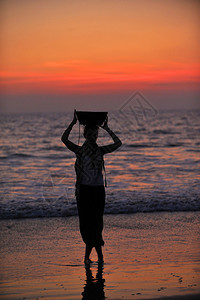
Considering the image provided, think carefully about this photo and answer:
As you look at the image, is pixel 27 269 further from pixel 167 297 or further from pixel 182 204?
pixel 182 204

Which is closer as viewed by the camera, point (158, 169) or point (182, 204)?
point (182, 204)

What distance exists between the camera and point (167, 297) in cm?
439

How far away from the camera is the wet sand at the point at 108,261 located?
4645 mm

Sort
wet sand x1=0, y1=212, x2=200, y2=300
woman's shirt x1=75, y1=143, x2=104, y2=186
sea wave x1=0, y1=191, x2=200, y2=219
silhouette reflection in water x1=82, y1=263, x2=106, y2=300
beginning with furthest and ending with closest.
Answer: sea wave x1=0, y1=191, x2=200, y2=219 → woman's shirt x1=75, y1=143, x2=104, y2=186 → wet sand x1=0, y1=212, x2=200, y2=300 → silhouette reflection in water x1=82, y1=263, x2=106, y2=300

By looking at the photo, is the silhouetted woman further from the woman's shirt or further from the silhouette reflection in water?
the silhouette reflection in water

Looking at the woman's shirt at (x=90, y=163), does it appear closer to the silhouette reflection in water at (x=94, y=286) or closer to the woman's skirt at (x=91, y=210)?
the woman's skirt at (x=91, y=210)

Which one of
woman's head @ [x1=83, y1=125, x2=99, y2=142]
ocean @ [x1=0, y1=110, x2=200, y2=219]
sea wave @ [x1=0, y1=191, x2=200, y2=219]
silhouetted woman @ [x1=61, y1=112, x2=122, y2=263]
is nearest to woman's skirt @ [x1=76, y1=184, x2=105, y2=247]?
silhouetted woman @ [x1=61, y1=112, x2=122, y2=263]

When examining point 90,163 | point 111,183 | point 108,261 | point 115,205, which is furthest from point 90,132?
point 111,183

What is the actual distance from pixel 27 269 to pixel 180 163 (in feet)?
48.9

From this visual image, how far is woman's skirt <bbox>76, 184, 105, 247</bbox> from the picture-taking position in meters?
5.42

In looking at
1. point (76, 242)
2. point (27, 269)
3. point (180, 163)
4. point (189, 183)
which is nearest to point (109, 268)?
point (27, 269)

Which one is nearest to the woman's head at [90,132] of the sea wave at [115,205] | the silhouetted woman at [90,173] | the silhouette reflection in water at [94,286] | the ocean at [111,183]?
the silhouetted woman at [90,173]

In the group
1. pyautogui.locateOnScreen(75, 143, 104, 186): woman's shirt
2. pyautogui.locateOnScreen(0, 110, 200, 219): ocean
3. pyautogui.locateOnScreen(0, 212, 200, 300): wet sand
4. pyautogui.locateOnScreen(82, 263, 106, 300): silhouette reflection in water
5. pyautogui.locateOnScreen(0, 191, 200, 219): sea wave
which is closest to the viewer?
pyautogui.locateOnScreen(82, 263, 106, 300): silhouette reflection in water

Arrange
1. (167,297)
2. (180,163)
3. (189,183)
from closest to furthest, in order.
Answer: (167,297) → (189,183) → (180,163)
